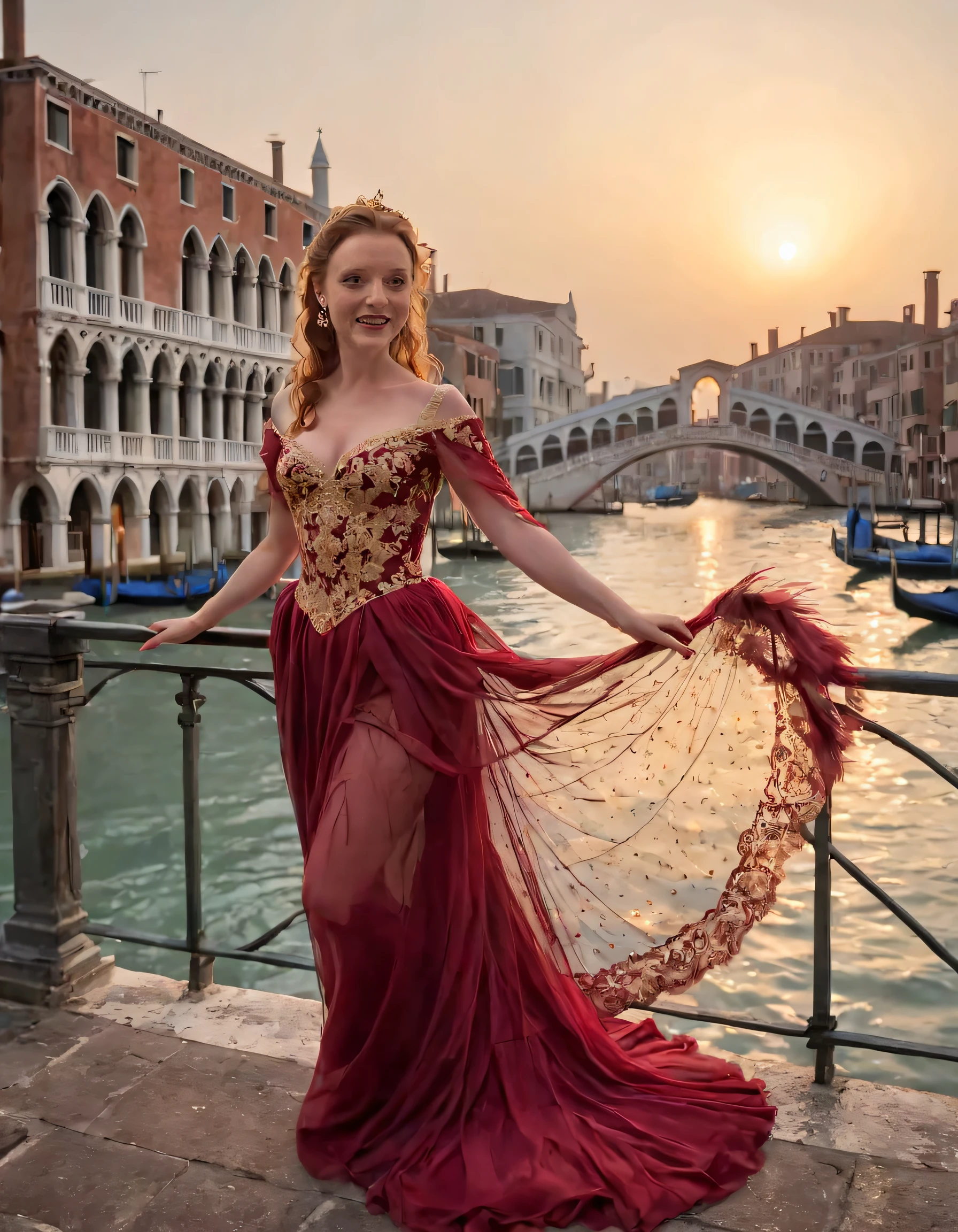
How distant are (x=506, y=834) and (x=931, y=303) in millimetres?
26493

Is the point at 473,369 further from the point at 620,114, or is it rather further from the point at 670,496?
the point at 670,496

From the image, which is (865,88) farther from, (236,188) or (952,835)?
(952,835)

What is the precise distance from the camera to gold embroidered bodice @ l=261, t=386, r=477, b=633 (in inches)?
47.4

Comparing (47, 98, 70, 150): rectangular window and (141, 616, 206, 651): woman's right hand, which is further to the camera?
(47, 98, 70, 150): rectangular window

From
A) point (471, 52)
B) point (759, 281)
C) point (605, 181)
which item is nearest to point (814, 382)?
point (759, 281)

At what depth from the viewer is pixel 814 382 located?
30500 mm

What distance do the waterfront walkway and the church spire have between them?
16.0m

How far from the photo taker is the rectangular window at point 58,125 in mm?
10680

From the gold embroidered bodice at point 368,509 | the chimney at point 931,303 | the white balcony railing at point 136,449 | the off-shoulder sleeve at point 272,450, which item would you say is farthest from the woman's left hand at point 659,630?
the chimney at point 931,303

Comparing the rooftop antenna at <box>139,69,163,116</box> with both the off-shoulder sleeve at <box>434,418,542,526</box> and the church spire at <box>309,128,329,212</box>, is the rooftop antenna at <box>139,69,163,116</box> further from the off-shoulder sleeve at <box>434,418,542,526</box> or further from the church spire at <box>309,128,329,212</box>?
the off-shoulder sleeve at <box>434,418,542,526</box>

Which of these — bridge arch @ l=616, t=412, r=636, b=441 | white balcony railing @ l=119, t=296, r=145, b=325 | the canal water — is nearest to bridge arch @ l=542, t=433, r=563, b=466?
bridge arch @ l=616, t=412, r=636, b=441

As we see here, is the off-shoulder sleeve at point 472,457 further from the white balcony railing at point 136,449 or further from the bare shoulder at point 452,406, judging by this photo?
the white balcony railing at point 136,449

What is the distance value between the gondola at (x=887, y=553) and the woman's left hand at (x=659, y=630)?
51.1 ft

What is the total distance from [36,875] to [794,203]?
18336 millimetres
